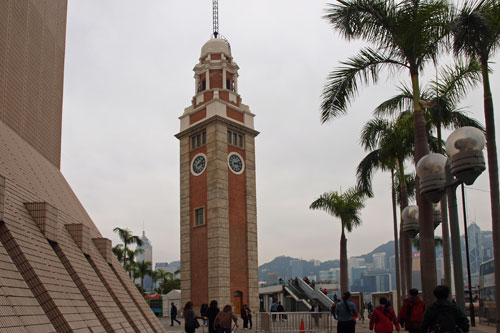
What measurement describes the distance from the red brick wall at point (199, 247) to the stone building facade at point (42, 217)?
18.6 m

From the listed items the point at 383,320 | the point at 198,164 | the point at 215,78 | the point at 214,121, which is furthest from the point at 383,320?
the point at 215,78

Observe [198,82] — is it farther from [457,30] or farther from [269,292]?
[457,30]

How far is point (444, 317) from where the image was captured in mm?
6254

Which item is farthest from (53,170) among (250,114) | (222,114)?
(250,114)

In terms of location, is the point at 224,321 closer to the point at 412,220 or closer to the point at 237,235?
the point at 412,220

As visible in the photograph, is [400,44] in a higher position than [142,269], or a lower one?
higher

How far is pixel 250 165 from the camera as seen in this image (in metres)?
40.5

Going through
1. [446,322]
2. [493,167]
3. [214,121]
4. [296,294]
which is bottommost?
[296,294]

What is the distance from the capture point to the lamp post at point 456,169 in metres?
7.68

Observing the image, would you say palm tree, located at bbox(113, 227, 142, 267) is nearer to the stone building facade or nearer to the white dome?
the white dome

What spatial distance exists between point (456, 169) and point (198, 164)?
32.5 metres

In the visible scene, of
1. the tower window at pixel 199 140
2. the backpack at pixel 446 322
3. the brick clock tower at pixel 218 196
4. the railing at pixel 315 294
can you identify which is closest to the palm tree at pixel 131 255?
the brick clock tower at pixel 218 196

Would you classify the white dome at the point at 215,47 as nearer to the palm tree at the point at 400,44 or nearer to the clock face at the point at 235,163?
the clock face at the point at 235,163

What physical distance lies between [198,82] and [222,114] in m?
5.83
